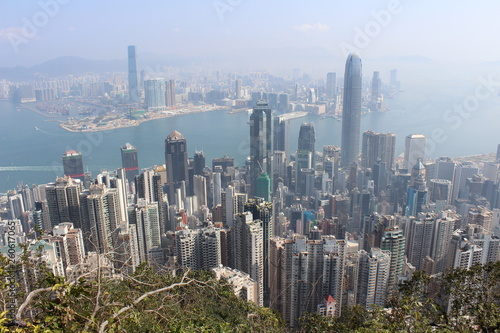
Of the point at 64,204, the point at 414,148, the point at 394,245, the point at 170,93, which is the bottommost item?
the point at 394,245

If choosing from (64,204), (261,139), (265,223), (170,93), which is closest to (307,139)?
(261,139)

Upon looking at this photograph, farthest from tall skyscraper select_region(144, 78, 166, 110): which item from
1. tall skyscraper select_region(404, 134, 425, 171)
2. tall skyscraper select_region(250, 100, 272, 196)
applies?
tall skyscraper select_region(404, 134, 425, 171)

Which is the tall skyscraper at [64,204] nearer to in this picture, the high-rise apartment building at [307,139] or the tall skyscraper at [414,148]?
the high-rise apartment building at [307,139]

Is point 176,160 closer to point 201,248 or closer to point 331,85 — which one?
point 201,248

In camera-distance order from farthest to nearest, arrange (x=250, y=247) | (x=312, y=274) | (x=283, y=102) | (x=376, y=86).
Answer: (x=283, y=102) < (x=376, y=86) < (x=250, y=247) < (x=312, y=274)

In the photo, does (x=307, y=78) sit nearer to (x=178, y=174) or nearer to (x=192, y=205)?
(x=178, y=174)

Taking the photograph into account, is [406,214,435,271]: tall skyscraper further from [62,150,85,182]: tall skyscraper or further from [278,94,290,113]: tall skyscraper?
[278,94,290,113]: tall skyscraper
